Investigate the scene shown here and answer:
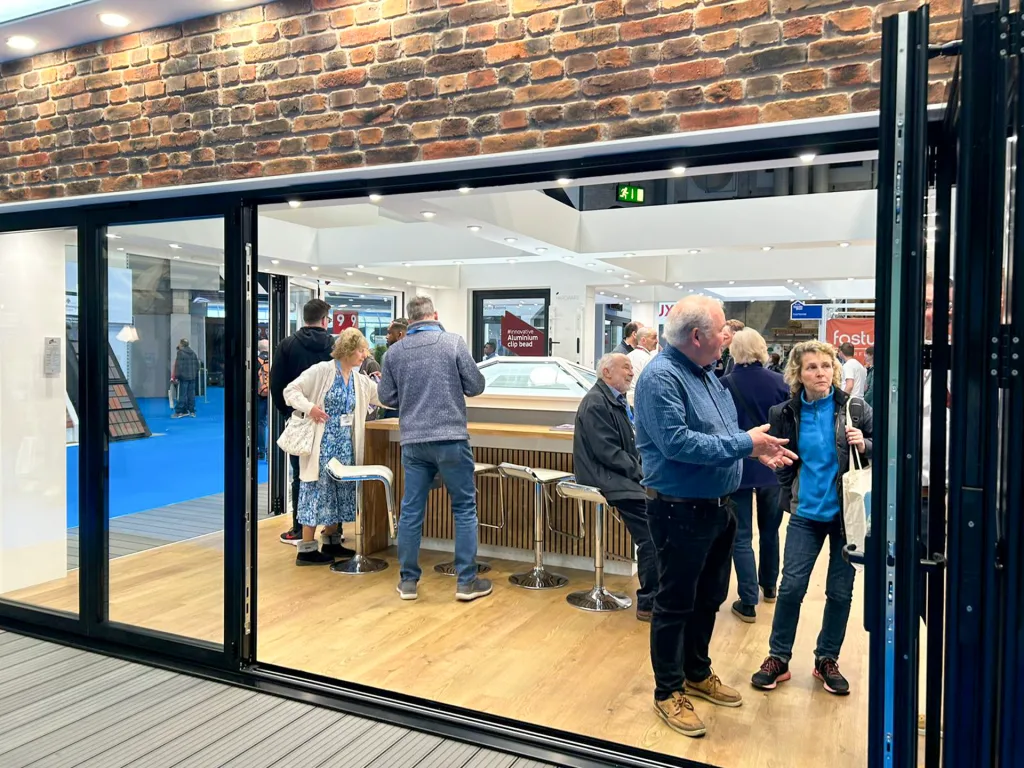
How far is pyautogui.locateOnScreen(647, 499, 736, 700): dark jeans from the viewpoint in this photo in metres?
2.98

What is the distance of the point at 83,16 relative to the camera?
3.55 metres

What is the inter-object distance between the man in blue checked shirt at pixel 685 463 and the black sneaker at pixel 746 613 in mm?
1388

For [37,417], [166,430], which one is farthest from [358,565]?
[37,417]

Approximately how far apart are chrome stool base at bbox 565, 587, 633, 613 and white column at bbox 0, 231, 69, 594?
287 cm

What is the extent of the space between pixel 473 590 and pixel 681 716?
6.15ft

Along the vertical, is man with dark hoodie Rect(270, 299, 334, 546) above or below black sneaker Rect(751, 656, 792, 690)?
above

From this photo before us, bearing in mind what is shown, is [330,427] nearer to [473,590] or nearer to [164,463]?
[164,463]

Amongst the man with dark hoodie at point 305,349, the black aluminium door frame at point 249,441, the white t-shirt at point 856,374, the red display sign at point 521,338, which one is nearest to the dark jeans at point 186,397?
the black aluminium door frame at point 249,441

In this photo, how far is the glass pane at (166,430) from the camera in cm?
378

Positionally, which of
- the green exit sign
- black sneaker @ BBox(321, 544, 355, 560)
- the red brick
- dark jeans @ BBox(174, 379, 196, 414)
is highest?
the green exit sign

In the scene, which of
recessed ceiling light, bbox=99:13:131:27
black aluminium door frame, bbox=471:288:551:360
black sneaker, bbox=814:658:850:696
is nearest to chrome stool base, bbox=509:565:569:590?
black sneaker, bbox=814:658:850:696

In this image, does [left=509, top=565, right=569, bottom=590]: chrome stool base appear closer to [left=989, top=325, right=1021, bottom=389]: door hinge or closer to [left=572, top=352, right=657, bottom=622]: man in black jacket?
[left=572, top=352, right=657, bottom=622]: man in black jacket

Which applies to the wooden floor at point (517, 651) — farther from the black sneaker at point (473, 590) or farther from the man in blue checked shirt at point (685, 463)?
the man in blue checked shirt at point (685, 463)

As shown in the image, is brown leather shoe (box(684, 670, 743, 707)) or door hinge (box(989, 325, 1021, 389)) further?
brown leather shoe (box(684, 670, 743, 707))
